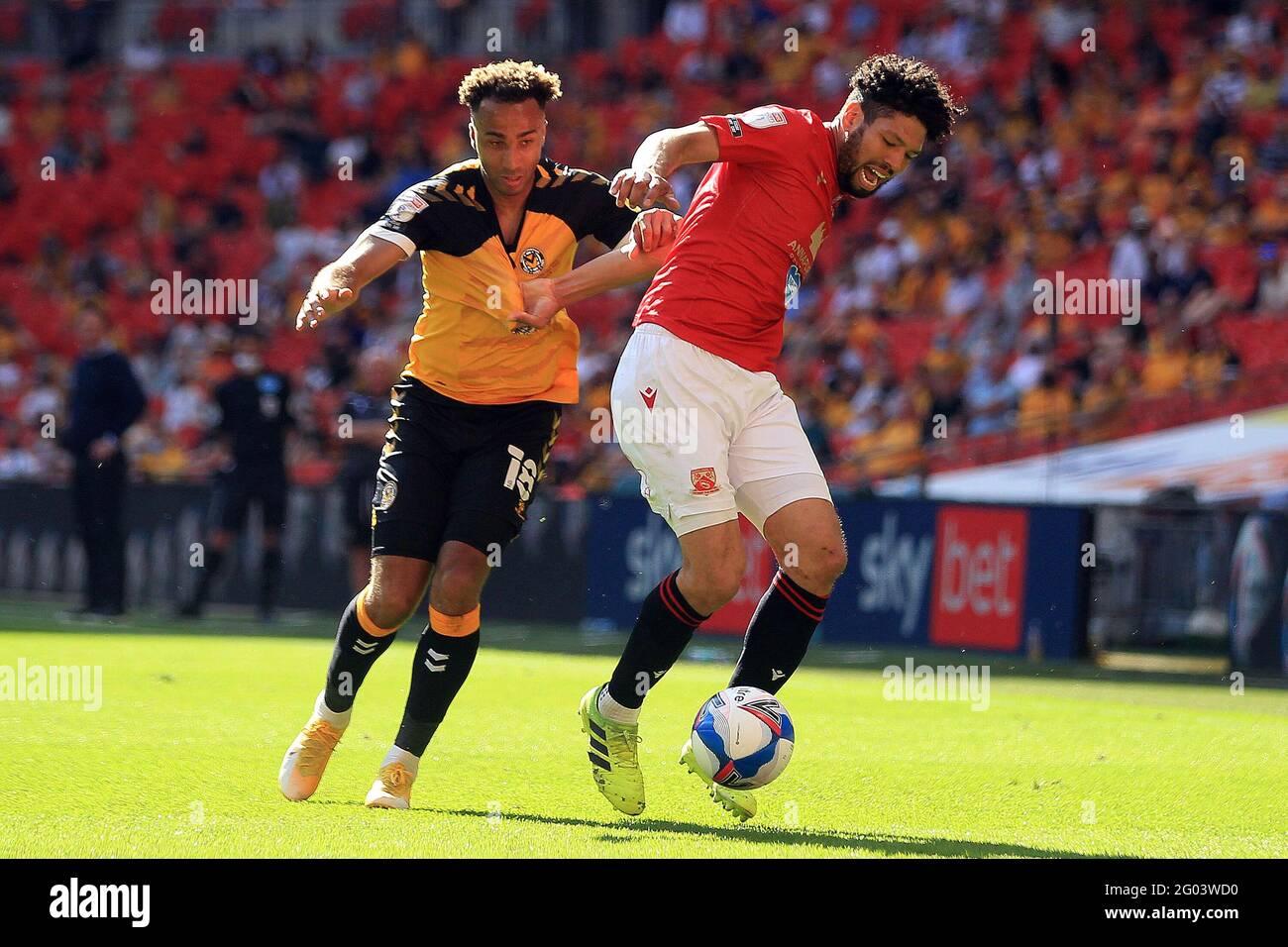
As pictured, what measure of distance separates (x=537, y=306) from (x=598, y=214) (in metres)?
0.57

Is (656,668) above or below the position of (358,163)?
below

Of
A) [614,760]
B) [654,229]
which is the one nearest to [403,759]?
[614,760]

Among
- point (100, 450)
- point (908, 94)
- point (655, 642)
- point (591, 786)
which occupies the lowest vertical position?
point (591, 786)

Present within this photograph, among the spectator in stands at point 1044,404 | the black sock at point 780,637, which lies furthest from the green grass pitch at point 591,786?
the spectator in stands at point 1044,404

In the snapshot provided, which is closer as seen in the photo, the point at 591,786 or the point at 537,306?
the point at 537,306

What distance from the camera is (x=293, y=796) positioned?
600 cm

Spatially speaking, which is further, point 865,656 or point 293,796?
point 865,656

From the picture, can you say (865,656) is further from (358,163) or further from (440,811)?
(358,163)

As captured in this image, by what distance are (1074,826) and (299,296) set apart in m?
18.6

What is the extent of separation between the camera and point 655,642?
605 cm

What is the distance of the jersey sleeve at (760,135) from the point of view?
19.3 ft

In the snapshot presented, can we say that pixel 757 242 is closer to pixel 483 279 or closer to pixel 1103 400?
pixel 483 279

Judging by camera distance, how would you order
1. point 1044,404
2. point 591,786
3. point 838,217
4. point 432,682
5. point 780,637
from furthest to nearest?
point 838,217 < point 1044,404 < point 591,786 < point 432,682 < point 780,637
